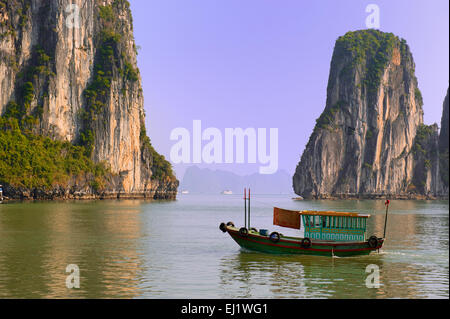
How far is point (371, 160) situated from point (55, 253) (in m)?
167

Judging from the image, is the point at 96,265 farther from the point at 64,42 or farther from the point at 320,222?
the point at 64,42

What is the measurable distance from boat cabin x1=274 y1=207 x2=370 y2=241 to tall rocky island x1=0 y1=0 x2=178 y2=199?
8097 cm

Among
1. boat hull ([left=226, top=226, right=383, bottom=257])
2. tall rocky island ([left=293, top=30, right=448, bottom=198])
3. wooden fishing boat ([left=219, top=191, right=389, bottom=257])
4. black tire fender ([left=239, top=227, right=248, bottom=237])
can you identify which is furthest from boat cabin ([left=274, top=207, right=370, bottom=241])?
tall rocky island ([left=293, top=30, right=448, bottom=198])

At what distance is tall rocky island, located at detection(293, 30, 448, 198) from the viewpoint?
18425 cm

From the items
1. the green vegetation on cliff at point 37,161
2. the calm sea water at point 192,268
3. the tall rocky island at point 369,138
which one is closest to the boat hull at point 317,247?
the calm sea water at point 192,268

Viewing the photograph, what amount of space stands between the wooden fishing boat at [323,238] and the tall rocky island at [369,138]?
14863 centimetres

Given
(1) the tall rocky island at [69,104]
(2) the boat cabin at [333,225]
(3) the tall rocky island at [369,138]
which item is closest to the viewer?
(2) the boat cabin at [333,225]

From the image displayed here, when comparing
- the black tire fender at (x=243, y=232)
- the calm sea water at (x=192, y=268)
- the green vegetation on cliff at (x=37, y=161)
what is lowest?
the calm sea water at (x=192, y=268)

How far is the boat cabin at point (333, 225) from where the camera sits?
103 ft

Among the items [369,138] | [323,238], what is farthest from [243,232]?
[369,138]

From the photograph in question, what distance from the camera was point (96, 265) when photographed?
1077 inches

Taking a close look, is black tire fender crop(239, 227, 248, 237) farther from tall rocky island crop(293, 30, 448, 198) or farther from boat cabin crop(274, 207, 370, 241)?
tall rocky island crop(293, 30, 448, 198)

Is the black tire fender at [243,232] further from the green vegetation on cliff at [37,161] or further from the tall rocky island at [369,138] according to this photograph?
the tall rocky island at [369,138]
